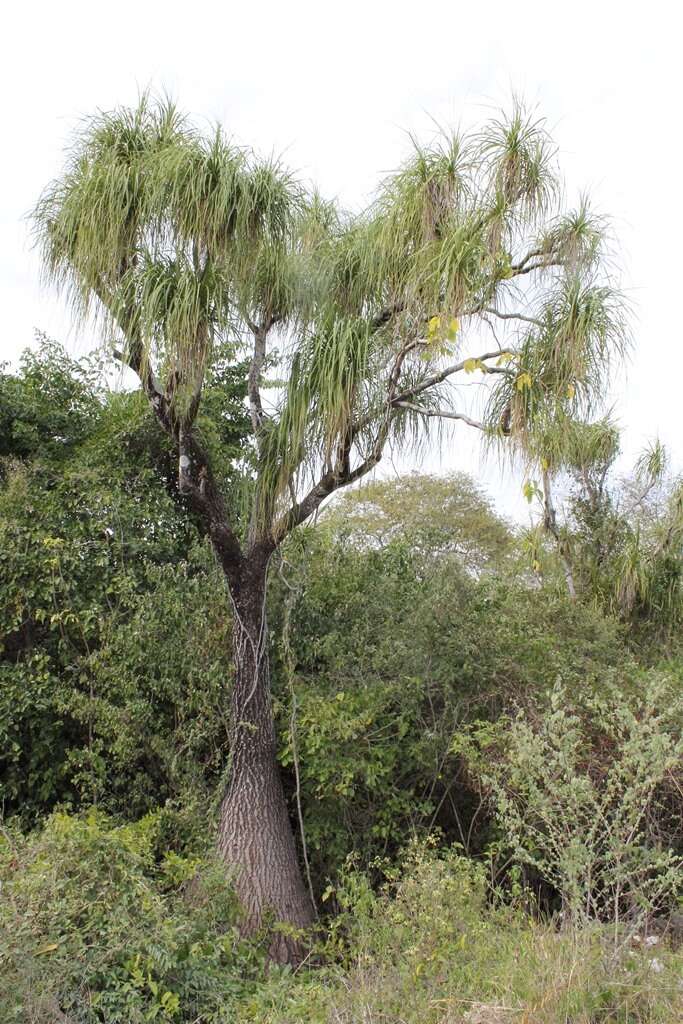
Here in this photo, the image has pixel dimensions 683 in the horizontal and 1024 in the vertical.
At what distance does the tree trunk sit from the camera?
5.01 meters

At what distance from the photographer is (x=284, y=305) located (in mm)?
5422

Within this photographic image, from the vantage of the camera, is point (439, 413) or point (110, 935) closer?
point (110, 935)

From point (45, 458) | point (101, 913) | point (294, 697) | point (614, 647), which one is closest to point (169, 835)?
point (294, 697)

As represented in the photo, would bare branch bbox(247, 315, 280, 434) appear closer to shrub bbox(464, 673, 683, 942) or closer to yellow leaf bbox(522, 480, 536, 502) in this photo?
yellow leaf bbox(522, 480, 536, 502)

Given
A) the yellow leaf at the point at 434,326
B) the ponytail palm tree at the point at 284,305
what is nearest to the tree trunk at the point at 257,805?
the ponytail palm tree at the point at 284,305

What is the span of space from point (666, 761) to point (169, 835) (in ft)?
10.3

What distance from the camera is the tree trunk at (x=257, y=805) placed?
16.4 feet

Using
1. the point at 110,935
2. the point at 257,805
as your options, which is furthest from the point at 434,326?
the point at 110,935

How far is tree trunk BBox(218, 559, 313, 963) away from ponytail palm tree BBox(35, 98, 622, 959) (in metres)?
0.01

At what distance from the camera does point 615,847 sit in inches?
146

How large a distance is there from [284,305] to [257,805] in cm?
305

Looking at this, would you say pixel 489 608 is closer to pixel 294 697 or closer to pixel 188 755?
pixel 294 697

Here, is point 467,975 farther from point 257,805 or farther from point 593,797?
point 257,805

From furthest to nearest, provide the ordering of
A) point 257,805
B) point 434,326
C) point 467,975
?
point 257,805
point 434,326
point 467,975
